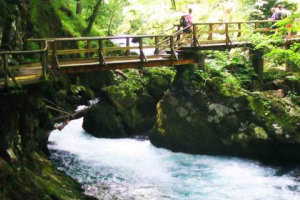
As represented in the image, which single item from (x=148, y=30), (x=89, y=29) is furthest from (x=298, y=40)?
(x=148, y=30)

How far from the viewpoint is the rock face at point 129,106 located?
2191 cm

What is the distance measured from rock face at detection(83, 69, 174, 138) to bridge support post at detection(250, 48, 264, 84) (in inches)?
236

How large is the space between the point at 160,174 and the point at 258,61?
8.24 meters

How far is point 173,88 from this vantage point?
19.7 m

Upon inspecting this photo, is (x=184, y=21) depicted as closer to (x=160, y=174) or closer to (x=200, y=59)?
(x=200, y=59)

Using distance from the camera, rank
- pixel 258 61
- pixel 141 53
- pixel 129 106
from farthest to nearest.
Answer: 1. pixel 129 106
2. pixel 258 61
3. pixel 141 53

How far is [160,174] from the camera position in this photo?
1648 centimetres

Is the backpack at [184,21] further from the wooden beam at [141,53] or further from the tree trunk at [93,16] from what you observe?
the tree trunk at [93,16]

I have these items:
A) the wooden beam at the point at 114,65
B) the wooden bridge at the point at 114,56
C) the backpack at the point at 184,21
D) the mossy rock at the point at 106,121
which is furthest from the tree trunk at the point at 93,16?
the wooden beam at the point at 114,65

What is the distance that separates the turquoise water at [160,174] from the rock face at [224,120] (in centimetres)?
66

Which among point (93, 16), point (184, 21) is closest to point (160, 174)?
point (184, 21)

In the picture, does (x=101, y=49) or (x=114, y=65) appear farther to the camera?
(x=114, y=65)

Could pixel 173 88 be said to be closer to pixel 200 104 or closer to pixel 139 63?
pixel 200 104

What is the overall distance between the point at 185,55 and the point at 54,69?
24.4 feet
